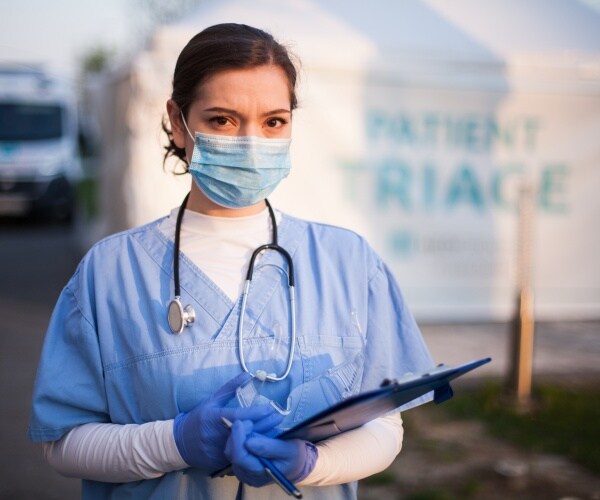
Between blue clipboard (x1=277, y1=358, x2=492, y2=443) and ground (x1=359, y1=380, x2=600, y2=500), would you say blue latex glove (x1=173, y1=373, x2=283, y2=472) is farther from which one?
ground (x1=359, y1=380, x2=600, y2=500)

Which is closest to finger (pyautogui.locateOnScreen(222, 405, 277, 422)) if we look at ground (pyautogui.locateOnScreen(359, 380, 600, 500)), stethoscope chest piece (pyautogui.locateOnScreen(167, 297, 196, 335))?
stethoscope chest piece (pyautogui.locateOnScreen(167, 297, 196, 335))

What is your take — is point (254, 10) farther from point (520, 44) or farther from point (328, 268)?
point (328, 268)

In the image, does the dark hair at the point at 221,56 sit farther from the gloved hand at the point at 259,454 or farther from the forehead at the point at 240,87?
the gloved hand at the point at 259,454

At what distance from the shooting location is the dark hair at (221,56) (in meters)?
1.73

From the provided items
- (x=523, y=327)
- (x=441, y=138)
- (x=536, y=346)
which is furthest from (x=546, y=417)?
(x=441, y=138)

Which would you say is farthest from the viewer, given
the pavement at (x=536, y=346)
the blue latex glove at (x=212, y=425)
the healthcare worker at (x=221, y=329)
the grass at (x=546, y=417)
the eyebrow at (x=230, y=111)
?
the pavement at (x=536, y=346)

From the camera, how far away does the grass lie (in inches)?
164

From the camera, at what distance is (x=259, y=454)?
1485mm

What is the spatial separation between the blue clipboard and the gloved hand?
0.03 meters

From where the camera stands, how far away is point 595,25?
6.20 meters

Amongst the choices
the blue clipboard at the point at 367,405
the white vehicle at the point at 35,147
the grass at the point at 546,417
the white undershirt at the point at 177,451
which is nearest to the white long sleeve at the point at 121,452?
the white undershirt at the point at 177,451

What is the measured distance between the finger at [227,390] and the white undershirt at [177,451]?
0.13m

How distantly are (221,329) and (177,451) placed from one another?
0.28 metres

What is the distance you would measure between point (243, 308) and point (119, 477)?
1.48 feet
